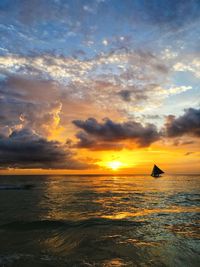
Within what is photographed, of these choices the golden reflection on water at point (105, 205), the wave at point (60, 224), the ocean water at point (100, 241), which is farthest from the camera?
the golden reflection on water at point (105, 205)

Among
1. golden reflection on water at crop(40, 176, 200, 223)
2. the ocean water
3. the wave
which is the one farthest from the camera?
golden reflection on water at crop(40, 176, 200, 223)

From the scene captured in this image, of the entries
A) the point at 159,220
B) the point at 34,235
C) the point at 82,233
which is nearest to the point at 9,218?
the point at 34,235

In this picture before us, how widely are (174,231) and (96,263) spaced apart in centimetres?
854

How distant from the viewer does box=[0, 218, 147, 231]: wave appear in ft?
63.2

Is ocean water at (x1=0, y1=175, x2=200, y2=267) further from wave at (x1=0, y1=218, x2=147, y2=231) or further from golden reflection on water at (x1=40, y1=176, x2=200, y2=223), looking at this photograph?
golden reflection on water at (x1=40, y1=176, x2=200, y2=223)

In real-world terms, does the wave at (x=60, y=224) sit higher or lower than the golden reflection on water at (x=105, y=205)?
higher

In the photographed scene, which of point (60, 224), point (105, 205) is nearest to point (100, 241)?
point (60, 224)

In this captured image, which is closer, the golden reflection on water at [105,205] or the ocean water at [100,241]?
the ocean water at [100,241]

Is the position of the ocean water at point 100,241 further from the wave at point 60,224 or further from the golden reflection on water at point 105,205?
the golden reflection on water at point 105,205

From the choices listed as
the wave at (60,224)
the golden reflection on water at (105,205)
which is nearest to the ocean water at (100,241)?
the wave at (60,224)

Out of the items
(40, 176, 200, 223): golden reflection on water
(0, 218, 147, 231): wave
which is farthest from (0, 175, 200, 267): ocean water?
(40, 176, 200, 223): golden reflection on water

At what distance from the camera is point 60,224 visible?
20.4m

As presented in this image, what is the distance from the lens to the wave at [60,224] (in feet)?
63.2

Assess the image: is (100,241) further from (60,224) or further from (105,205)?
(105,205)
